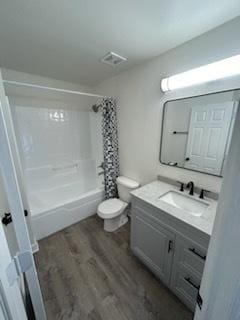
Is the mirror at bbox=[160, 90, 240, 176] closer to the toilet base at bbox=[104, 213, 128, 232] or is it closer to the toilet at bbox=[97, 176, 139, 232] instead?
the toilet at bbox=[97, 176, 139, 232]

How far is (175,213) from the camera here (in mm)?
1197

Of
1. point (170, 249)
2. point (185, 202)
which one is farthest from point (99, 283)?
point (185, 202)

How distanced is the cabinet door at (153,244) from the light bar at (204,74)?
1374mm

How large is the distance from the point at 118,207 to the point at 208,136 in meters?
1.45

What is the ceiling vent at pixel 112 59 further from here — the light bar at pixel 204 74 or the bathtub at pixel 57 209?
the bathtub at pixel 57 209

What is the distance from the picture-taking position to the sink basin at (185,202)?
138cm

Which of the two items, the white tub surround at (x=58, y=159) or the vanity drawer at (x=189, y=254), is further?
the white tub surround at (x=58, y=159)

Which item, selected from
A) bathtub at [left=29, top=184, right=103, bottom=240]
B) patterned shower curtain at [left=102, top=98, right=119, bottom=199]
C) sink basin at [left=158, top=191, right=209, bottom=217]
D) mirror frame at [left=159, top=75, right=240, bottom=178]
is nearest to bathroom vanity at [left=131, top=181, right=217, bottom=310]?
sink basin at [left=158, top=191, right=209, bottom=217]

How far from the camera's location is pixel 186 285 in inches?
46.6

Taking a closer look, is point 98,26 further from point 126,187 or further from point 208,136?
point 126,187

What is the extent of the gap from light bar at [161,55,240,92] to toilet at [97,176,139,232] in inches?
53.7

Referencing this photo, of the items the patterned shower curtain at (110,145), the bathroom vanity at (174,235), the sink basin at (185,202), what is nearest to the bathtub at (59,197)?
the patterned shower curtain at (110,145)

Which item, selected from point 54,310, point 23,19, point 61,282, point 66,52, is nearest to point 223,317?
point 54,310

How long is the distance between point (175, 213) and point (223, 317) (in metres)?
0.72
